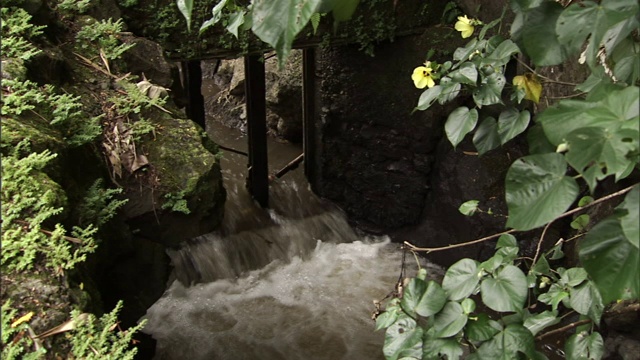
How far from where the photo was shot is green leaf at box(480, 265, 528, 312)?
1.22 metres

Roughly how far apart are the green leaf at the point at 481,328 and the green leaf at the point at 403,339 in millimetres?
118

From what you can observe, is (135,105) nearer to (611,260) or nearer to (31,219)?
(31,219)

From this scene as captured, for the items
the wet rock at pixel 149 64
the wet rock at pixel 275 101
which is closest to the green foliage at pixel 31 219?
the wet rock at pixel 149 64

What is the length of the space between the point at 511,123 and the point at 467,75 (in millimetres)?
175

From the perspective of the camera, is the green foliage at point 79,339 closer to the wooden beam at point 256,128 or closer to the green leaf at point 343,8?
the green leaf at point 343,8

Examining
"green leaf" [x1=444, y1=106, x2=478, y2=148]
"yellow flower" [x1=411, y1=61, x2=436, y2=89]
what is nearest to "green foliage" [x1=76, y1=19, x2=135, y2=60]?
"yellow flower" [x1=411, y1=61, x2=436, y2=89]

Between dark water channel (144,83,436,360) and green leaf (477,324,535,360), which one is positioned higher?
green leaf (477,324,535,360)

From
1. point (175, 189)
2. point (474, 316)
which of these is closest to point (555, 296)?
point (474, 316)

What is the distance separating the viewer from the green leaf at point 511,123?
1.44 m

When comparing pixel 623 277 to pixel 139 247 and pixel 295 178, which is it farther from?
pixel 295 178

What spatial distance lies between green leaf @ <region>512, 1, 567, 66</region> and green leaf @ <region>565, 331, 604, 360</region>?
711mm

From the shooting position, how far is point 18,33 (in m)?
2.63

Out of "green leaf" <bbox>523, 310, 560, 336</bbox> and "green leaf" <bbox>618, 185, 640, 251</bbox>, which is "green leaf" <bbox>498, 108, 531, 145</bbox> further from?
"green leaf" <bbox>618, 185, 640, 251</bbox>

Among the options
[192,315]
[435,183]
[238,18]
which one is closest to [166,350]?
[192,315]
